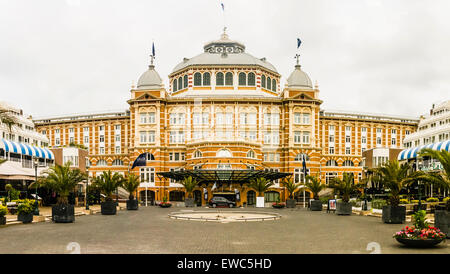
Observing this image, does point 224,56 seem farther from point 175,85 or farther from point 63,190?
point 63,190

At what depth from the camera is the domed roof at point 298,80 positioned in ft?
264

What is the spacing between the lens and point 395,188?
106 feet

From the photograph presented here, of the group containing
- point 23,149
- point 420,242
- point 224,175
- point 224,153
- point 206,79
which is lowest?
point 224,175

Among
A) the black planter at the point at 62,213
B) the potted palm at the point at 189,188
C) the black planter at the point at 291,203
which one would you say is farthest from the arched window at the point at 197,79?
the black planter at the point at 62,213

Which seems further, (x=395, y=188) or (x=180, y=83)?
(x=180, y=83)

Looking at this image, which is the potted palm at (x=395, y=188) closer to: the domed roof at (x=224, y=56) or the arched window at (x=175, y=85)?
the domed roof at (x=224, y=56)

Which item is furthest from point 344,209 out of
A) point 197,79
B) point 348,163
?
point 348,163

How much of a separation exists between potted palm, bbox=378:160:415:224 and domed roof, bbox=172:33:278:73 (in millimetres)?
51150

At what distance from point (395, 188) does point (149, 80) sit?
56717mm

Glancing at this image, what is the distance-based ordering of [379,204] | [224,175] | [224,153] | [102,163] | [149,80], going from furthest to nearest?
[102,163] < [149,80] < [224,153] < [224,175] < [379,204]

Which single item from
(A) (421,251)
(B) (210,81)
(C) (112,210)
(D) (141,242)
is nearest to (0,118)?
(D) (141,242)

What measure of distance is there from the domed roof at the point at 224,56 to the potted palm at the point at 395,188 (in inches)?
2014

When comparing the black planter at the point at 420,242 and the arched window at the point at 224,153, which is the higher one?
the arched window at the point at 224,153
